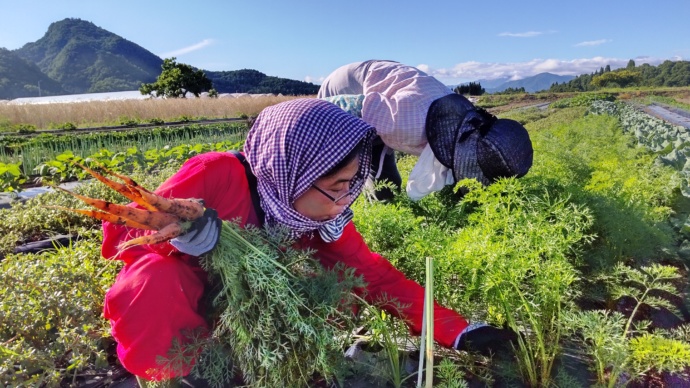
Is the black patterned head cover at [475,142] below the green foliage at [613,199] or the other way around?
the other way around

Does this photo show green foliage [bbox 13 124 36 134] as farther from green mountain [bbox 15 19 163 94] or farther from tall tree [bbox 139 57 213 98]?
green mountain [bbox 15 19 163 94]

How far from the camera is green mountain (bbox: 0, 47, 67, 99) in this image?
76.8 metres

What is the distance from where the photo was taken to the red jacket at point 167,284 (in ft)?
4.60

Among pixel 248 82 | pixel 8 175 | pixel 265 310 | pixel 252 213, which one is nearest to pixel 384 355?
pixel 265 310

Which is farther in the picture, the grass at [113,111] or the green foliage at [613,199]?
the grass at [113,111]

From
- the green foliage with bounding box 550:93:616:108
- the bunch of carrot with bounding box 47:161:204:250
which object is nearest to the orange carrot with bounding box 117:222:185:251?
the bunch of carrot with bounding box 47:161:204:250

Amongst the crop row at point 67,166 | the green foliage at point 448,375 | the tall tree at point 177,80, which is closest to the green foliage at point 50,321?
the green foliage at point 448,375

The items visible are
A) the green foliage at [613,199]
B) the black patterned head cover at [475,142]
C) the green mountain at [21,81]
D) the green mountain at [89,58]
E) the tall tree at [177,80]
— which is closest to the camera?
the green foliage at [613,199]

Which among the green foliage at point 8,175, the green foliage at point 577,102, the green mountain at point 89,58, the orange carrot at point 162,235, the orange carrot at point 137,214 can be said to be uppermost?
the green mountain at point 89,58

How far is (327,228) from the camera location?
5.66ft

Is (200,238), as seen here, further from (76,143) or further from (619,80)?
(619,80)

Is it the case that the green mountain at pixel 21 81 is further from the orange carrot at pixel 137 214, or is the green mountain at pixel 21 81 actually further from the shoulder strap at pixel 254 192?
the orange carrot at pixel 137 214

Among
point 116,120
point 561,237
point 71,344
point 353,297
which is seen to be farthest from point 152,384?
point 116,120

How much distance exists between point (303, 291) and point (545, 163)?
7.75 ft
